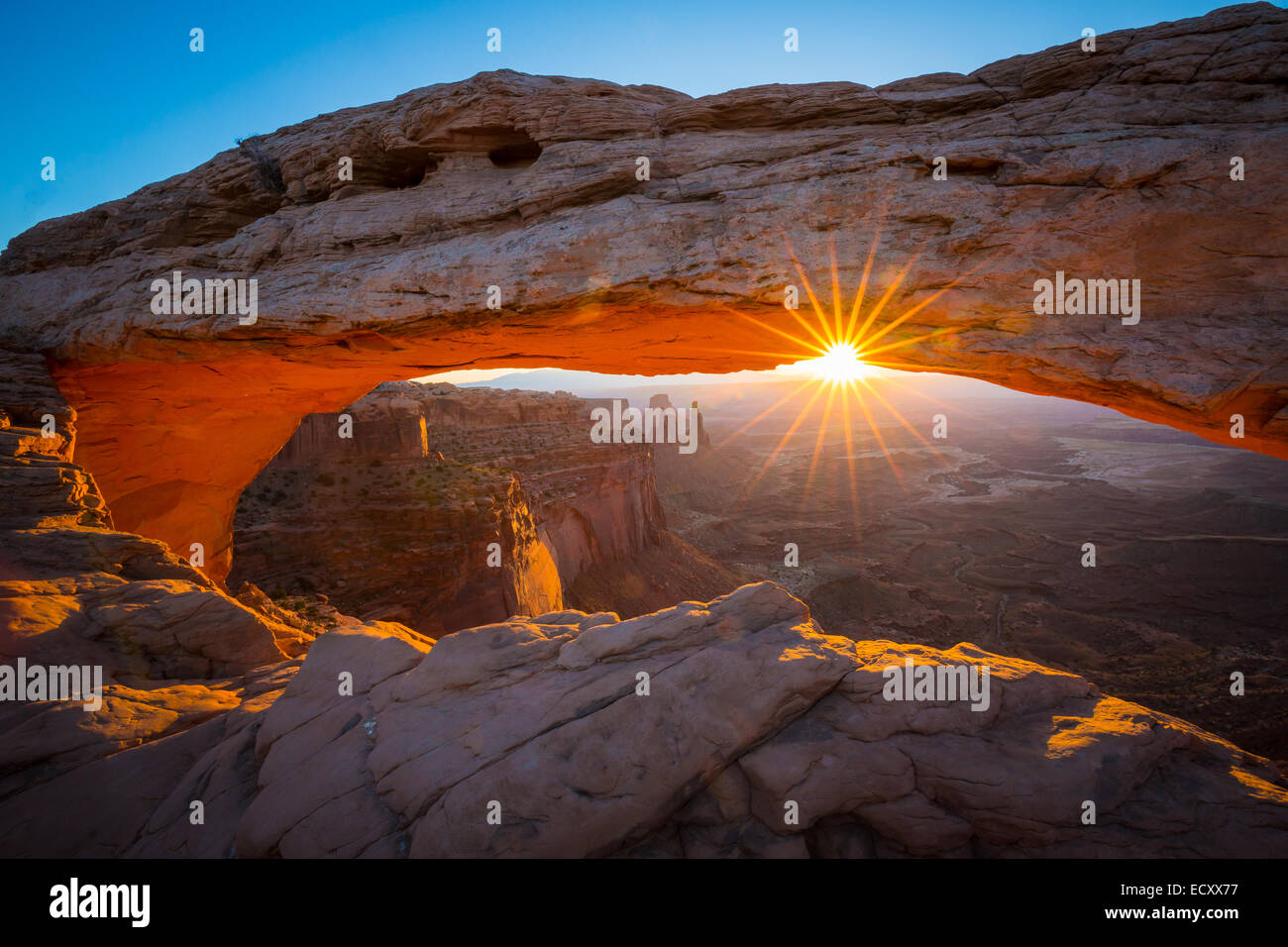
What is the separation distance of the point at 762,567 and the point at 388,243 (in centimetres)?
3211

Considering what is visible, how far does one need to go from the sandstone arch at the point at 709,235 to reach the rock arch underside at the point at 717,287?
0.14 ft

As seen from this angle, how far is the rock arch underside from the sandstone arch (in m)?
0.04

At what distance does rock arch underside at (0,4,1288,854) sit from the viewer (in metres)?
3.54

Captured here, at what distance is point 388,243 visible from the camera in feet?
26.5

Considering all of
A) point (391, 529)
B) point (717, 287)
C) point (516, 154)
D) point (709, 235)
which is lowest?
point (391, 529)

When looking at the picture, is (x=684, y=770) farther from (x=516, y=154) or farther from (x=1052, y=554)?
(x=1052, y=554)

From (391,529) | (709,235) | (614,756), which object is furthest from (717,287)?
(391,529)

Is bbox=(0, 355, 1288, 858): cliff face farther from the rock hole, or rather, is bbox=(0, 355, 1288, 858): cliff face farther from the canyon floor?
the canyon floor

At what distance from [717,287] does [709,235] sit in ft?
2.47

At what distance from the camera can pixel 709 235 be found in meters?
6.54

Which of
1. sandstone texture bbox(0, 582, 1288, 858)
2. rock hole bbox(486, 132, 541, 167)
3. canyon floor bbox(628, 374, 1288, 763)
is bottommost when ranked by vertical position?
canyon floor bbox(628, 374, 1288, 763)

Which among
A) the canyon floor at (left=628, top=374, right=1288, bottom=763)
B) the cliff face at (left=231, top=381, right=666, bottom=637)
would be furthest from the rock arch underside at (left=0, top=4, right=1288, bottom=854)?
the canyon floor at (left=628, top=374, right=1288, bottom=763)
